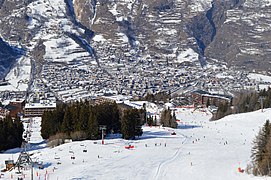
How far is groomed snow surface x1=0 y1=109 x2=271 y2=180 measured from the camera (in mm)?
27156

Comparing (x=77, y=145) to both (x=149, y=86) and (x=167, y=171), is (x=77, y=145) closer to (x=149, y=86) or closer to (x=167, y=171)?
(x=167, y=171)

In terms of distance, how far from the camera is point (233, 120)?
64.8 m

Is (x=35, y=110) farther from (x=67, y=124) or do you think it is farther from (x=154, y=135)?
(x=154, y=135)

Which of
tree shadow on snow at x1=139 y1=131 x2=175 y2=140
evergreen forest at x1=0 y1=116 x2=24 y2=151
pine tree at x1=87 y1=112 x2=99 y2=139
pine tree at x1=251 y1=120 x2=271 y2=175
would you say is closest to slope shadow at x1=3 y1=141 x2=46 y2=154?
evergreen forest at x1=0 y1=116 x2=24 y2=151

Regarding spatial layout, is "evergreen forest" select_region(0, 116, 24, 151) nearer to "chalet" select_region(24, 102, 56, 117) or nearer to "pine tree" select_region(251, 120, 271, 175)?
"pine tree" select_region(251, 120, 271, 175)

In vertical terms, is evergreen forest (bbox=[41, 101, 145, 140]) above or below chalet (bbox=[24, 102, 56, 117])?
below

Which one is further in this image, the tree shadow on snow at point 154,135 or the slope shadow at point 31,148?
the tree shadow on snow at point 154,135

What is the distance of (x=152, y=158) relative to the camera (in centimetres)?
3238

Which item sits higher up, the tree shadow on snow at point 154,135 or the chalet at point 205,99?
the chalet at point 205,99

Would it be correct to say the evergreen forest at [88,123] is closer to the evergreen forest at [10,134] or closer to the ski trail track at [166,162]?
the evergreen forest at [10,134]

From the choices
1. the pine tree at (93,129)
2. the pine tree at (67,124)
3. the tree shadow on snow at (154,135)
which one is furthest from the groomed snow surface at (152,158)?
the pine tree at (67,124)

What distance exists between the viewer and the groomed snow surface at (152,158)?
27156mm

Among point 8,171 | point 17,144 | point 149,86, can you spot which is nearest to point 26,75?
point 149,86

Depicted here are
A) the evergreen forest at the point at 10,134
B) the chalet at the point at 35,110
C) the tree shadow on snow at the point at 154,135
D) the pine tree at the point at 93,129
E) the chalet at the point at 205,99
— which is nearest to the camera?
the pine tree at the point at 93,129
